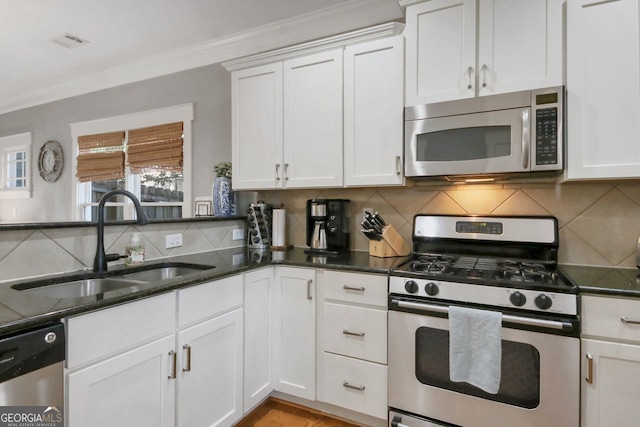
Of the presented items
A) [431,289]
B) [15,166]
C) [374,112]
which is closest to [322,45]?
[374,112]

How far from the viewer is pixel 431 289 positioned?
1618 millimetres

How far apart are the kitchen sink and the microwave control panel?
5.82 feet

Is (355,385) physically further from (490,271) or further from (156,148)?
(156,148)

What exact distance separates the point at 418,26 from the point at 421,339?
171cm

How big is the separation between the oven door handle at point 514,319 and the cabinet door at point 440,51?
3.65 feet

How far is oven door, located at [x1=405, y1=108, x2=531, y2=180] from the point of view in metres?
1.72

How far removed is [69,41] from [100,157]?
1.23 meters

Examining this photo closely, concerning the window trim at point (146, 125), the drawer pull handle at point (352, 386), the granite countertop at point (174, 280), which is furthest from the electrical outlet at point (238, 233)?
the drawer pull handle at point (352, 386)

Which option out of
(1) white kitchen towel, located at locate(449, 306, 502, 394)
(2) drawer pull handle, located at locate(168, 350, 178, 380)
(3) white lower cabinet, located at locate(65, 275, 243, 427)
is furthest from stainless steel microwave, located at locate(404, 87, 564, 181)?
(2) drawer pull handle, located at locate(168, 350, 178, 380)

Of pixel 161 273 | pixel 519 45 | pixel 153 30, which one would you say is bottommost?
pixel 161 273

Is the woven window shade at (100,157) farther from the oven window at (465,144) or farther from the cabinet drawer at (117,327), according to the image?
the oven window at (465,144)

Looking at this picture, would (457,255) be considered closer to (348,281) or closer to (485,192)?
(485,192)

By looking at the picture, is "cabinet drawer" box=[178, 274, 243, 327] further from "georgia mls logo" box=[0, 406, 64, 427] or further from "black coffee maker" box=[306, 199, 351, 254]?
"black coffee maker" box=[306, 199, 351, 254]

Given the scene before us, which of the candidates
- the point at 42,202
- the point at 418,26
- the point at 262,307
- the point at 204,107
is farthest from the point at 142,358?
the point at 42,202
